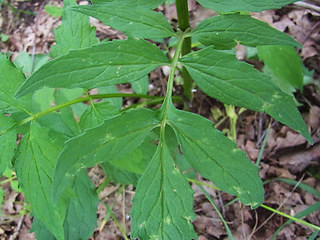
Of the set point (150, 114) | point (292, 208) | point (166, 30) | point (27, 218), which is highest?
point (166, 30)

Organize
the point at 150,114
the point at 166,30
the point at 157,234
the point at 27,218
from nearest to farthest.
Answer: the point at 157,234 < the point at 150,114 < the point at 166,30 < the point at 27,218

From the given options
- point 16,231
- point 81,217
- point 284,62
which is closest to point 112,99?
point 81,217

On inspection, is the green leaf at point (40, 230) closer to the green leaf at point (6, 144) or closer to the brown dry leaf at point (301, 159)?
the green leaf at point (6, 144)

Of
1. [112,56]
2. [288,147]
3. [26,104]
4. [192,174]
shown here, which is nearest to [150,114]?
[112,56]

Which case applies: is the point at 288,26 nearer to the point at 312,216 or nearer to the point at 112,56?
the point at 312,216

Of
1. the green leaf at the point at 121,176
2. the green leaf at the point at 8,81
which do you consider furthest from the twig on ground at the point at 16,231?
the green leaf at the point at 8,81

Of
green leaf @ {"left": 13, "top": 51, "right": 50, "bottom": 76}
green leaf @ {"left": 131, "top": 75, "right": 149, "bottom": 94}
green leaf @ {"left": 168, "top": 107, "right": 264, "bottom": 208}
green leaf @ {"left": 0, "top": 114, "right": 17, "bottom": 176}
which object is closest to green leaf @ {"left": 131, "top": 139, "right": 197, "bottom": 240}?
green leaf @ {"left": 168, "top": 107, "right": 264, "bottom": 208}

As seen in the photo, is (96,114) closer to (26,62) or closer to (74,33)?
(74,33)
